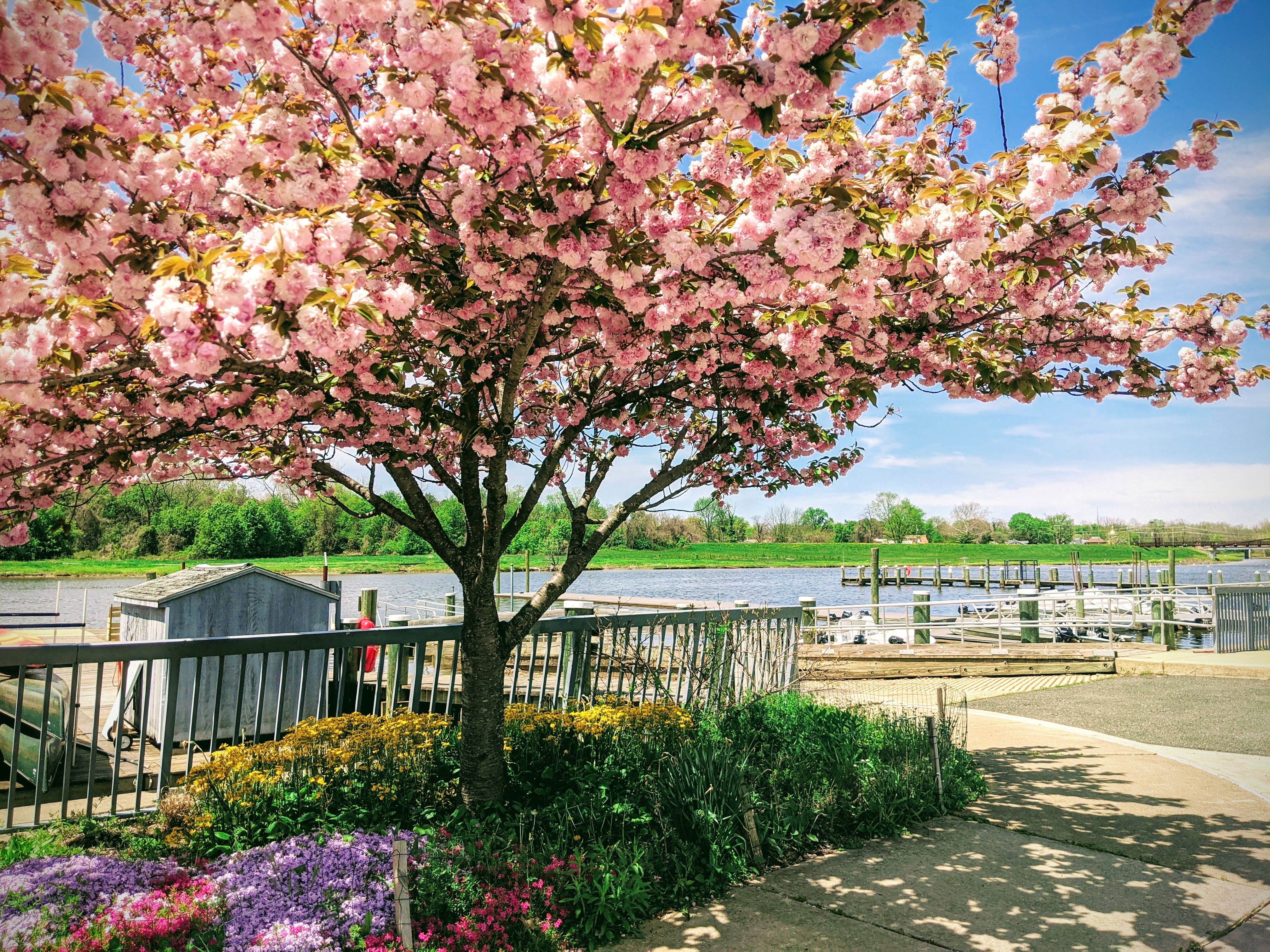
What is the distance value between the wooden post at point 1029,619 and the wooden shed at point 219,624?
46.5 feet

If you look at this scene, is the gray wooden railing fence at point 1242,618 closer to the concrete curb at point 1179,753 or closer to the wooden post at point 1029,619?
the wooden post at point 1029,619

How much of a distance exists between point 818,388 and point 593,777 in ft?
9.53

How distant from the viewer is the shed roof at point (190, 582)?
20.8 feet

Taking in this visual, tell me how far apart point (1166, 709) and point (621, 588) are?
116 feet

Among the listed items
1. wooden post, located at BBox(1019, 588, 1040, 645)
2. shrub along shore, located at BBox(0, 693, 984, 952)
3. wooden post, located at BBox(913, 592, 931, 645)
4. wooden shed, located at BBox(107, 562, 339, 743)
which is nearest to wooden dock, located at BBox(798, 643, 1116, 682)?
wooden post, located at BBox(1019, 588, 1040, 645)

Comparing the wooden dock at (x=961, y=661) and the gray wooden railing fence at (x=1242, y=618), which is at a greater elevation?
the gray wooden railing fence at (x=1242, y=618)

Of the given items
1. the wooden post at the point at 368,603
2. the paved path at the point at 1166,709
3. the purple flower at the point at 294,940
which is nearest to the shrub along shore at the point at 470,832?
the purple flower at the point at 294,940

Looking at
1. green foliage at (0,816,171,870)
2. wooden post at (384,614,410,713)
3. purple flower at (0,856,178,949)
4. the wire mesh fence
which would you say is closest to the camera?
purple flower at (0,856,178,949)

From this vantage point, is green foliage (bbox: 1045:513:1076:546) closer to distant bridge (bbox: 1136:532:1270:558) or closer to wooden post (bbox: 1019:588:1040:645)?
distant bridge (bbox: 1136:532:1270:558)

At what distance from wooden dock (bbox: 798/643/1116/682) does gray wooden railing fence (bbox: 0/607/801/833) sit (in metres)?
4.93

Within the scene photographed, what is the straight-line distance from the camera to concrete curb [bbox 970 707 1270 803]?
18.9 ft

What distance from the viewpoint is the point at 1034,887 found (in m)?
3.80

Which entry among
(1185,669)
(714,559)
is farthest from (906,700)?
(714,559)

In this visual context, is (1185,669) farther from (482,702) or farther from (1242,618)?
(482,702)
